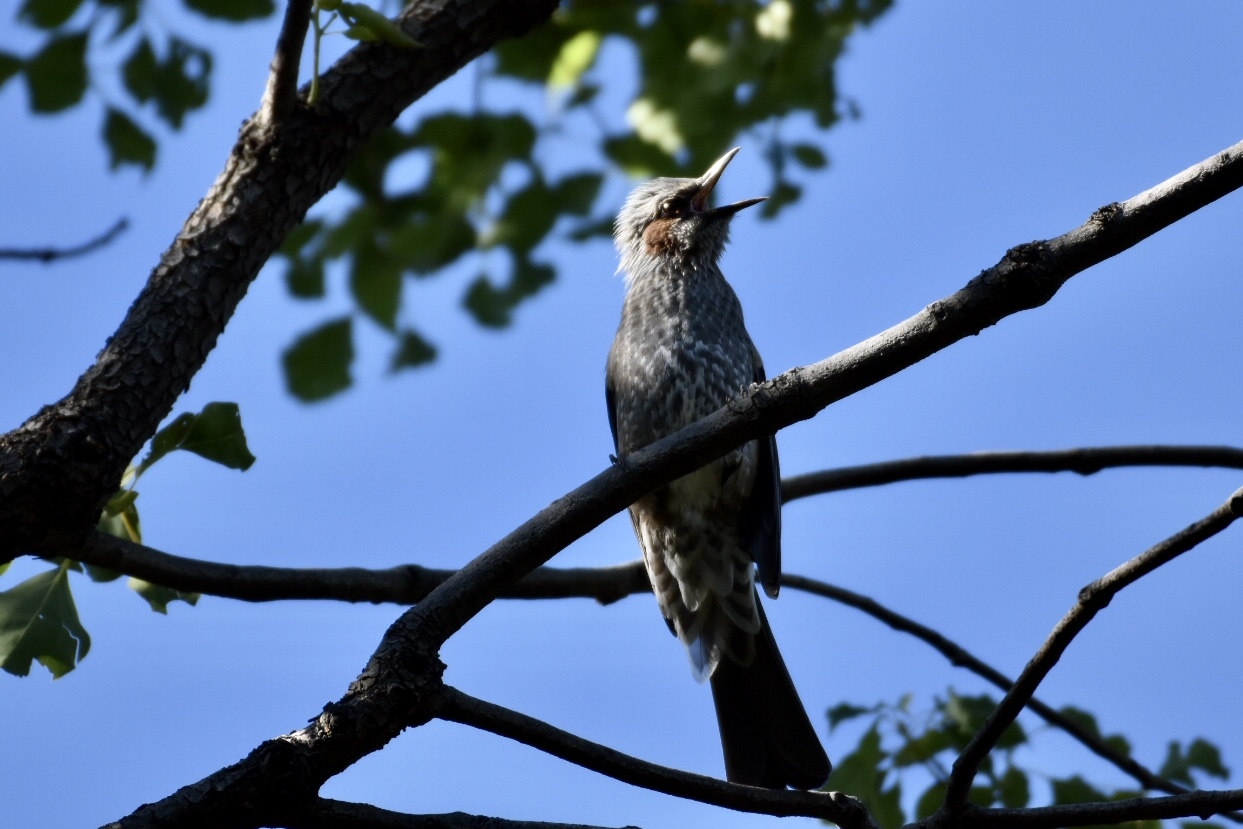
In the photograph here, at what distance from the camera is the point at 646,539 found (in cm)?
425

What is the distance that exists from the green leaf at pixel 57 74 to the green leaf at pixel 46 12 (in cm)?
9

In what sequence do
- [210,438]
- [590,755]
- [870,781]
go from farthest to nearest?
1. [870,781]
2. [210,438]
3. [590,755]

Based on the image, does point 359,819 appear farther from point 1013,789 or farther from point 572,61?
point 572,61

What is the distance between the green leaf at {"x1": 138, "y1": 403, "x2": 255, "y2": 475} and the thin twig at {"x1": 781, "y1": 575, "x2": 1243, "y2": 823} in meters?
1.89

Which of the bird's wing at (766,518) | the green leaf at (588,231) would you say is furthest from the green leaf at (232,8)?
the bird's wing at (766,518)

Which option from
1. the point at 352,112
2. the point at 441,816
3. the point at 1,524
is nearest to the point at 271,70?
the point at 352,112

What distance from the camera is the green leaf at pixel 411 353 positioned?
4.44 m

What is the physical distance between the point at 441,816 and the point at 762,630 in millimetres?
2218

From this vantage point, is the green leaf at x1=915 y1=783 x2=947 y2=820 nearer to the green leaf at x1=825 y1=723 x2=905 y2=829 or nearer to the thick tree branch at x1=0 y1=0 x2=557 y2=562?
the green leaf at x1=825 y1=723 x2=905 y2=829

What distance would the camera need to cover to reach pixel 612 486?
2516mm

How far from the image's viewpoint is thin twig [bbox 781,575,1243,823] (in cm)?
354

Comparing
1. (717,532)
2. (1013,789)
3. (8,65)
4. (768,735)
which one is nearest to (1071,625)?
(1013,789)

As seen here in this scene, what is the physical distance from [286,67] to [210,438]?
907 mm

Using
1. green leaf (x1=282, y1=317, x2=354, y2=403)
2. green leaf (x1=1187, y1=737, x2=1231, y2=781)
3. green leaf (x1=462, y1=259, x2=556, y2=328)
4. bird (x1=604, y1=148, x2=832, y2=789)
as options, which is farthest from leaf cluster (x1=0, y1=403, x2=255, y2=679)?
green leaf (x1=1187, y1=737, x2=1231, y2=781)
